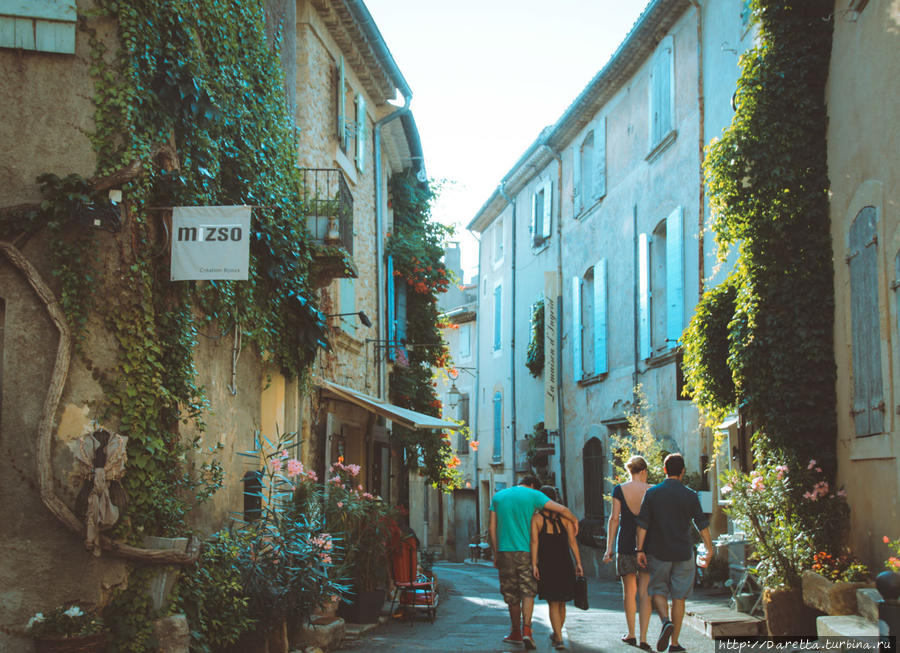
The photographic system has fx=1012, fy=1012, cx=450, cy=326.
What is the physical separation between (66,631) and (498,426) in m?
23.2

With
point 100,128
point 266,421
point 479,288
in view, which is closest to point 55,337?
point 100,128

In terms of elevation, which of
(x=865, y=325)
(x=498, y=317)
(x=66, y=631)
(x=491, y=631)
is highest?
(x=498, y=317)

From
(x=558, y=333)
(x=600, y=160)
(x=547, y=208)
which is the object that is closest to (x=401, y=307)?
(x=600, y=160)

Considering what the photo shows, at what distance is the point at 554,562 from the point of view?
865 cm

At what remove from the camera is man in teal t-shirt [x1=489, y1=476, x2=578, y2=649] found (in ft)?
28.3

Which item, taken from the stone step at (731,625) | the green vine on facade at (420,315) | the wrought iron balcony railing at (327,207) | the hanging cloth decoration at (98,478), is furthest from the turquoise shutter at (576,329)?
the hanging cloth decoration at (98,478)

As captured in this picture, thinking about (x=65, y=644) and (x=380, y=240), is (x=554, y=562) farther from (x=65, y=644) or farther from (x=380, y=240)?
(x=380, y=240)

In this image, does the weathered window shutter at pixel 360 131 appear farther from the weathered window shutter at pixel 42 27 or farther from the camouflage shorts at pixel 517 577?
the weathered window shutter at pixel 42 27

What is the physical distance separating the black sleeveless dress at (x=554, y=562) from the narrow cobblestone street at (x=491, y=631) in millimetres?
462

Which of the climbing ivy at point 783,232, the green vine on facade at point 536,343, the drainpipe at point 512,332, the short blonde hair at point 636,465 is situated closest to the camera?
the short blonde hair at point 636,465

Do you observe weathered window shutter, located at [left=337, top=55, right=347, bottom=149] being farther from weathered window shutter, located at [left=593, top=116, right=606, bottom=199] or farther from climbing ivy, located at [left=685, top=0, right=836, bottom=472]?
weathered window shutter, located at [left=593, top=116, right=606, bottom=199]

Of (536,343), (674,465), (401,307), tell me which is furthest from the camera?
(536,343)

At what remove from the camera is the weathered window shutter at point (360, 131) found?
1526 cm

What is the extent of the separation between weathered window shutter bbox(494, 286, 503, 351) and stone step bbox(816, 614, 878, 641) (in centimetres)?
2147
